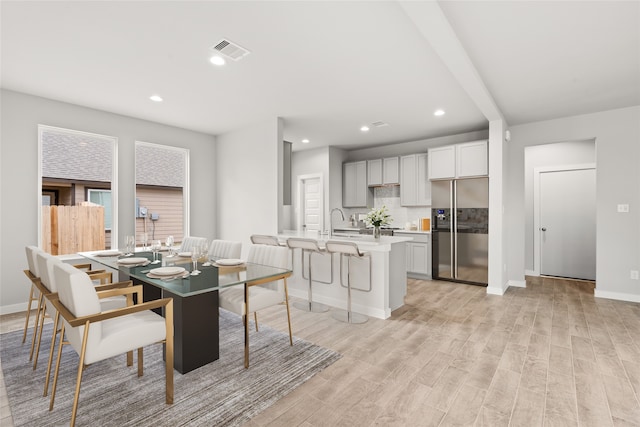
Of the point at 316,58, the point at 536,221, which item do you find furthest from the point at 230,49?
the point at 536,221

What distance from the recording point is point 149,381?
2.22 metres

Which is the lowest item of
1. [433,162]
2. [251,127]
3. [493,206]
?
[493,206]

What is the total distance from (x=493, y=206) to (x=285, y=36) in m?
3.86

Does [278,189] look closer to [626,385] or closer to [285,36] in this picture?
[285,36]

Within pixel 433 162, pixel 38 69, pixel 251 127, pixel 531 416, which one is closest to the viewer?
pixel 531 416

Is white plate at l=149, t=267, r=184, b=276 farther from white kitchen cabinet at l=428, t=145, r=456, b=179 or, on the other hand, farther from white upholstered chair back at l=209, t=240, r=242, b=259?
white kitchen cabinet at l=428, t=145, r=456, b=179

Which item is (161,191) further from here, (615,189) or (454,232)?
(615,189)

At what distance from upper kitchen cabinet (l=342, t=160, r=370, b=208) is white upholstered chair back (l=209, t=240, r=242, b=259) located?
378 centimetres

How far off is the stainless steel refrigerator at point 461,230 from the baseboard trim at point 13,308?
19.8 ft

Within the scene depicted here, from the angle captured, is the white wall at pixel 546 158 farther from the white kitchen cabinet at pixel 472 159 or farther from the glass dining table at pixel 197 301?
the glass dining table at pixel 197 301

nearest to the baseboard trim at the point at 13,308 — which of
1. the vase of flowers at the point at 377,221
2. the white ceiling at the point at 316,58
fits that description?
the white ceiling at the point at 316,58

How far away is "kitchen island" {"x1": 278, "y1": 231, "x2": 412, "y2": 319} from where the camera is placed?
3586 mm

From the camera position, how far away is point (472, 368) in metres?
2.43

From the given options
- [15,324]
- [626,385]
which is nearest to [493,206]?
[626,385]
